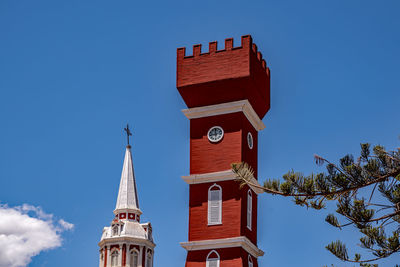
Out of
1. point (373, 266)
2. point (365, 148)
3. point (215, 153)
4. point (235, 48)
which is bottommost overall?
point (373, 266)

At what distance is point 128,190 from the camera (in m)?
59.6

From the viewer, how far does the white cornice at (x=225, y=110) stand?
29.2m

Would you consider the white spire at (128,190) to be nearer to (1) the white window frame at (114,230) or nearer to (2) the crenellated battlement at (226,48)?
(1) the white window frame at (114,230)

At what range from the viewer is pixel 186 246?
28.3 m

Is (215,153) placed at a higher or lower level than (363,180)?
higher

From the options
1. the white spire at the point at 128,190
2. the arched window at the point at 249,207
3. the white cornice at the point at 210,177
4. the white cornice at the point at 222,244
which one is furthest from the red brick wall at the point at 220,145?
the white spire at the point at 128,190

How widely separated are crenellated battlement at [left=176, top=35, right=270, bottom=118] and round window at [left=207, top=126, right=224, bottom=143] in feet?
3.63

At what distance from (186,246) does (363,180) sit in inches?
500

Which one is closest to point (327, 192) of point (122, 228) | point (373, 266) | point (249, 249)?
point (373, 266)

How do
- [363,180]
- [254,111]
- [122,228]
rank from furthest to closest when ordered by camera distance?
[122,228]
[254,111]
[363,180]

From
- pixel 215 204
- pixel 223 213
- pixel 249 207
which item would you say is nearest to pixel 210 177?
pixel 215 204

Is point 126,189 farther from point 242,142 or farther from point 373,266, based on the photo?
point 373,266

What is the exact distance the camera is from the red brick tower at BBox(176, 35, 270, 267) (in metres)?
28.0

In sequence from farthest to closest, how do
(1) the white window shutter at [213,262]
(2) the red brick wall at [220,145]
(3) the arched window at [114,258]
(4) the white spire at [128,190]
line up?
(4) the white spire at [128,190], (3) the arched window at [114,258], (2) the red brick wall at [220,145], (1) the white window shutter at [213,262]
